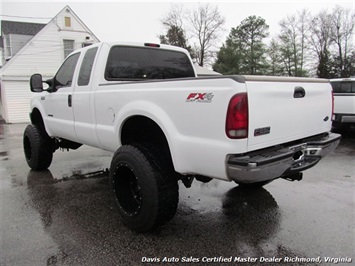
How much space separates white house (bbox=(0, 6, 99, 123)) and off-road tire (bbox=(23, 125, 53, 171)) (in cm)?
1332

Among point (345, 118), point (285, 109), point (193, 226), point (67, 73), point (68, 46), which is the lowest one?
point (193, 226)

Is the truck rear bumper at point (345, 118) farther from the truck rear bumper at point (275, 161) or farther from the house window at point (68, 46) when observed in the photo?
the house window at point (68, 46)

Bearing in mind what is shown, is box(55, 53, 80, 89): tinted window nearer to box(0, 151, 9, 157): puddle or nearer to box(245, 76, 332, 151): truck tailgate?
box(245, 76, 332, 151): truck tailgate

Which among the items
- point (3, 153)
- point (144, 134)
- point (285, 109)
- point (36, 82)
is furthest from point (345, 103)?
point (3, 153)

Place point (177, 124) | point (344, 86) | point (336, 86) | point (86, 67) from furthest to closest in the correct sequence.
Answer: point (336, 86) → point (344, 86) → point (86, 67) → point (177, 124)

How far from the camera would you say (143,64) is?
4.08 meters

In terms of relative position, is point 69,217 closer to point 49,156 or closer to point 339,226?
point 49,156

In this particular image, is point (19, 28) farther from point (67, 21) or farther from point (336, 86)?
point (336, 86)

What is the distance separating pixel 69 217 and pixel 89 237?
0.63m

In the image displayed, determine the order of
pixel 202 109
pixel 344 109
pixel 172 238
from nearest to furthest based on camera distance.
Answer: pixel 202 109, pixel 172 238, pixel 344 109

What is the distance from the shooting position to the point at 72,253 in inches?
108

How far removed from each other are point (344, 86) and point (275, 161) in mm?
8065

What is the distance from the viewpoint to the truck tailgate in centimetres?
238

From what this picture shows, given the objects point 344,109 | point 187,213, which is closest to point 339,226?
point 187,213
